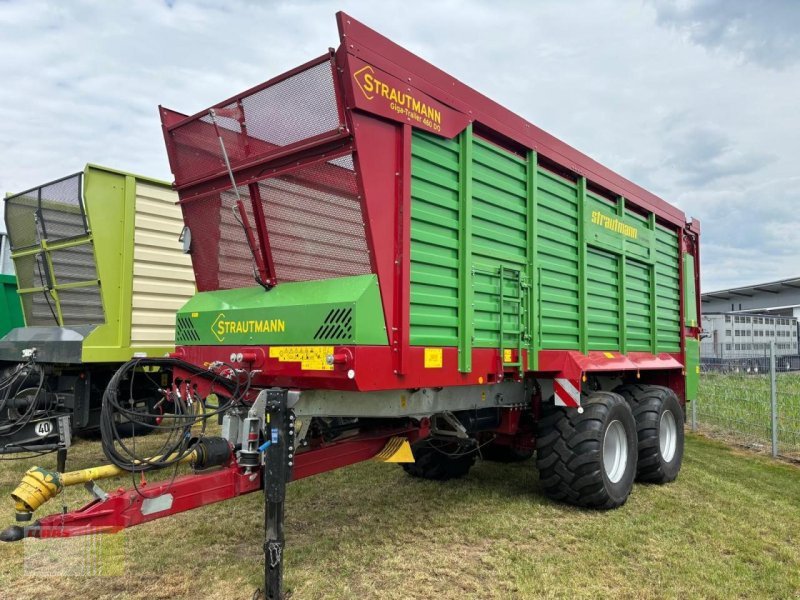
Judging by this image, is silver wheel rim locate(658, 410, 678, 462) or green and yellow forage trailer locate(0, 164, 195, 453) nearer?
green and yellow forage trailer locate(0, 164, 195, 453)

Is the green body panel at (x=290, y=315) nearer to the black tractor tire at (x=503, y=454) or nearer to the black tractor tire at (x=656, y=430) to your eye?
the black tractor tire at (x=656, y=430)

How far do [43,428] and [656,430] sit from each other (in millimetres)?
5838

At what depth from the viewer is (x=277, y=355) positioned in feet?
11.6

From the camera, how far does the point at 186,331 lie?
14.1 feet

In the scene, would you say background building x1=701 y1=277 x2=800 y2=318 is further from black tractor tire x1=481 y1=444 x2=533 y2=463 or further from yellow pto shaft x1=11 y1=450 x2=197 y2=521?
yellow pto shaft x1=11 y1=450 x2=197 y2=521

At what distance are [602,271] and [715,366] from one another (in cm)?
558

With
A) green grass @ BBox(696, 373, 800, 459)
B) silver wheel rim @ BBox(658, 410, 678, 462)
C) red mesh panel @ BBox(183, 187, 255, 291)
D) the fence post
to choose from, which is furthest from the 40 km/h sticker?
green grass @ BBox(696, 373, 800, 459)

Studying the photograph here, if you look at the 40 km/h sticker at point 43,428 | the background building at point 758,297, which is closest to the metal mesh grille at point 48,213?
the 40 km/h sticker at point 43,428

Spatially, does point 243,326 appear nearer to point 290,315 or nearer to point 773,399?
point 290,315

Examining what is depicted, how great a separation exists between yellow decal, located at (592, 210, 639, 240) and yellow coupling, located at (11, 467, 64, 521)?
14.8ft

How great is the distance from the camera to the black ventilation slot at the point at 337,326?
3.16 metres

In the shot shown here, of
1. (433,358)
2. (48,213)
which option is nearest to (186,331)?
(433,358)

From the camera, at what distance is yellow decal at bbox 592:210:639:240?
5392 millimetres

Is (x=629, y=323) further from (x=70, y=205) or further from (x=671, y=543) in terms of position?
(x=70, y=205)
